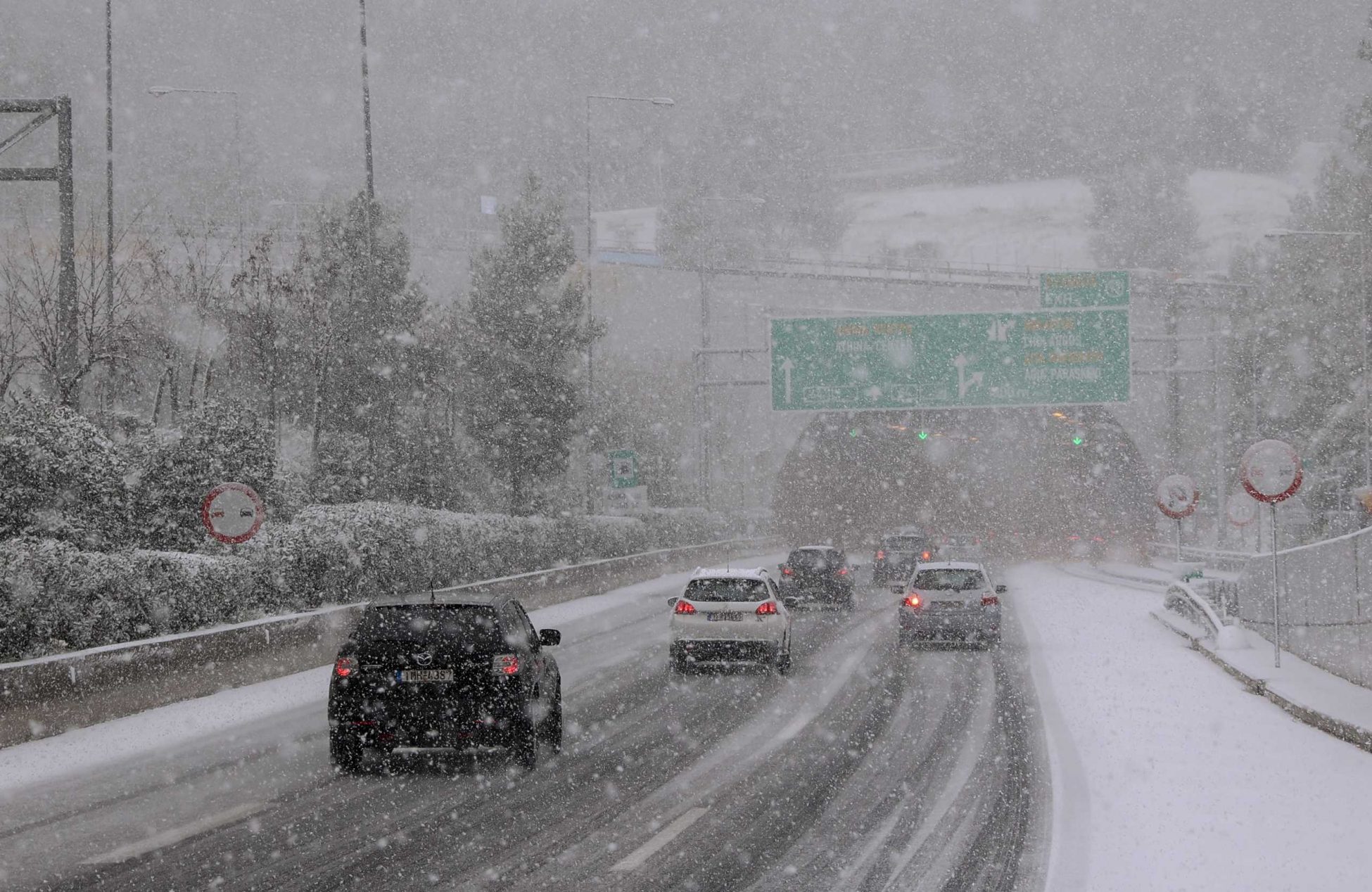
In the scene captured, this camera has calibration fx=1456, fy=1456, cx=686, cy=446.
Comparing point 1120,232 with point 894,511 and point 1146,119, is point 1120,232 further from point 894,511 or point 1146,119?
point 894,511

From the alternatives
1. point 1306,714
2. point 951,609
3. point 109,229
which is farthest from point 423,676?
point 109,229

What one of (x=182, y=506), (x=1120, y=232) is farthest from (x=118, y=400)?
(x=1120, y=232)

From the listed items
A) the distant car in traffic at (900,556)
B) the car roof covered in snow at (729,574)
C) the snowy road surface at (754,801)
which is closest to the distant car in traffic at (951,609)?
the car roof covered in snow at (729,574)

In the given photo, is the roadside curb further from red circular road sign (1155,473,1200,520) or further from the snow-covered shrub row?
red circular road sign (1155,473,1200,520)

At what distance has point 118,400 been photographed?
42156 mm

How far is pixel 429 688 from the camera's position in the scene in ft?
39.2

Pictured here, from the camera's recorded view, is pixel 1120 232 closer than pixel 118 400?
No

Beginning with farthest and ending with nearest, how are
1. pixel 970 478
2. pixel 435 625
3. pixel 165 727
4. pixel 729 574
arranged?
pixel 970 478, pixel 729 574, pixel 165 727, pixel 435 625

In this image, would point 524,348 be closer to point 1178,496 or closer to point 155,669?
point 1178,496

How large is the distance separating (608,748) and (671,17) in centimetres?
16747

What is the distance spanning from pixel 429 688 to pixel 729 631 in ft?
29.1

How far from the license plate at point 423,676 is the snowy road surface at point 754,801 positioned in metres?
0.83

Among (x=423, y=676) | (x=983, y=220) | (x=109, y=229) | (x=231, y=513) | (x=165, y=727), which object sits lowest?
(x=165, y=727)

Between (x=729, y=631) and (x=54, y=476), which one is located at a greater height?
(x=54, y=476)
